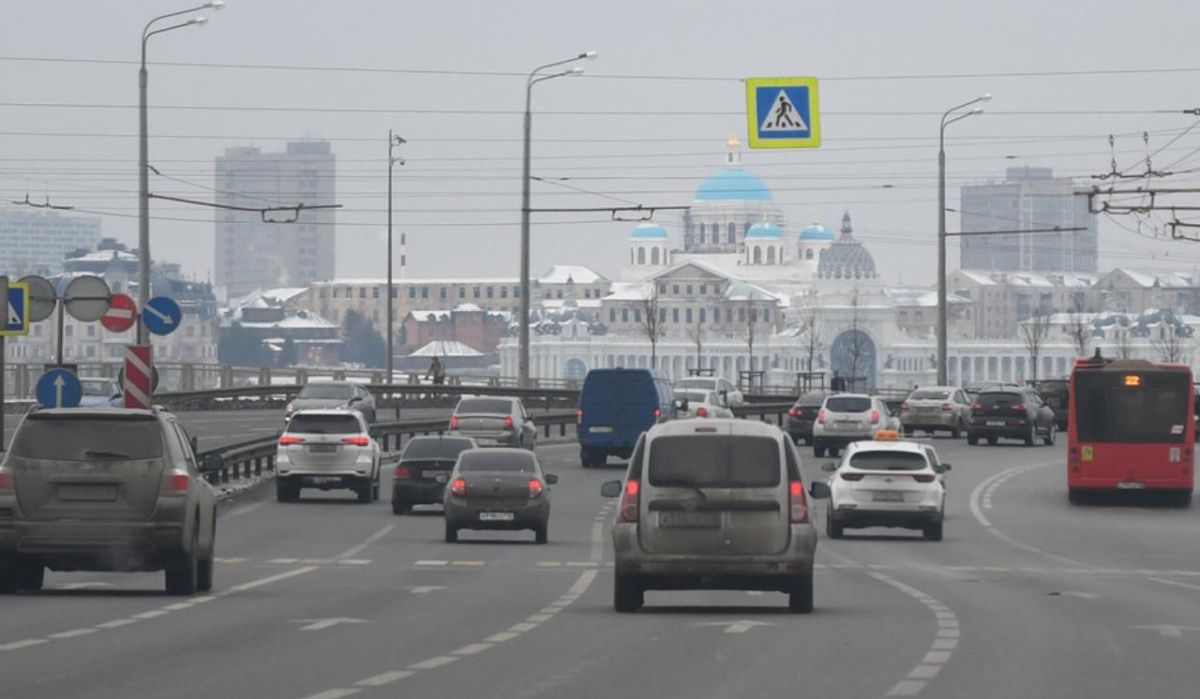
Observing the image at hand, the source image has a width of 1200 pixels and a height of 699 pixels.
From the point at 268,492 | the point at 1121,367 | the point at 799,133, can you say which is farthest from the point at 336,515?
the point at 1121,367

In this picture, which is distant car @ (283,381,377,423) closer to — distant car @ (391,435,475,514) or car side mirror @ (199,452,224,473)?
distant car @ (391,435,475,514)

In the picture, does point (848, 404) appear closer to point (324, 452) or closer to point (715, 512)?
point (324, 452)

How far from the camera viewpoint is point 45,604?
21031 mm

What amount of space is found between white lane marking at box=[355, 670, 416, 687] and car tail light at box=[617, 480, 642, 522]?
5.67 metres

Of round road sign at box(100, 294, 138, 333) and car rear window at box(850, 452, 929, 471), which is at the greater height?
round road sign at box(100, 294, 138, 333)

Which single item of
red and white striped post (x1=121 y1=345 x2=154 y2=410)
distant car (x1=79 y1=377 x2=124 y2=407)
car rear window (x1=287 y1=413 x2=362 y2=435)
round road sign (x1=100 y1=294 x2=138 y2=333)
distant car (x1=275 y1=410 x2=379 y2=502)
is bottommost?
distant car (x1=275 y1=410 x2=379 y2=502)

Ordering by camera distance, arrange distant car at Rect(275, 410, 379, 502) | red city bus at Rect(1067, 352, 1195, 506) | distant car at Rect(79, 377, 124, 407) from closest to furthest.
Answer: distant car at Rect(275, 410, 379, 502) < red city bus at Rect(1067, 352, 1195, 506) < distant car at Rect(79, 377, 124, 407)

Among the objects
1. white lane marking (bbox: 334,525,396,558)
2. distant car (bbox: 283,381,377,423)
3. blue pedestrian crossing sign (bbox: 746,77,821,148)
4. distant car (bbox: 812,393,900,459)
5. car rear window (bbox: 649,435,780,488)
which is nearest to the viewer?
car rear window (bbox: 649,435,780,488)

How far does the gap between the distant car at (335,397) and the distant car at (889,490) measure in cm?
2571

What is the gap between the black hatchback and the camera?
217 feet

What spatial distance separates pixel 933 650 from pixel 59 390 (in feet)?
52.4

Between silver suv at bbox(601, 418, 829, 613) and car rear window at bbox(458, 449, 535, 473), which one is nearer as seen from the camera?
silver suv at bbox(601, 418, 829, 613)

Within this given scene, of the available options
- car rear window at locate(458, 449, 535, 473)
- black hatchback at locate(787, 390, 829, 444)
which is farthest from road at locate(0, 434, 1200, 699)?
black hatchback at locate(787, 390, 829, 444)

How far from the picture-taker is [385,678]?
48.4ft
